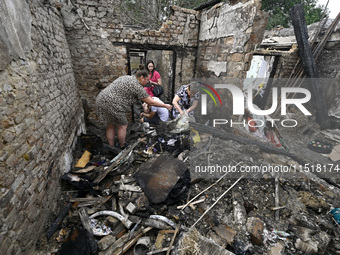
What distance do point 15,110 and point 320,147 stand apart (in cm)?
653

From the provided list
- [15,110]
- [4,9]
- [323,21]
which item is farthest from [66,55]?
[323,21]

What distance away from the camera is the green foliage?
12.4 metres

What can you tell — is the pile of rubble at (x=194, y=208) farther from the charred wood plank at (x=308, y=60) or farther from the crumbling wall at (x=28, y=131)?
the charred wood plank at (x=308, y=60)

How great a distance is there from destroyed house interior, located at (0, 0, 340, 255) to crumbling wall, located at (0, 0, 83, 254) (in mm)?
17

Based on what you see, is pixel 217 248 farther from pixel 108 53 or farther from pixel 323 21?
pixel 323 21

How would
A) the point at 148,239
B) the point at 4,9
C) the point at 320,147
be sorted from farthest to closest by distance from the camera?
the point at 320,147
the point at 148,239
the point at 4,9

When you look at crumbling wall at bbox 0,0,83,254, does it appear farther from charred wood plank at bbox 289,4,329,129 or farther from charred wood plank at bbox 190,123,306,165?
charred wood plank at bbox 289,4,329,129

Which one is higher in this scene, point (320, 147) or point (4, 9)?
point (4, 9)

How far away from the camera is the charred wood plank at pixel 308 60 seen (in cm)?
535

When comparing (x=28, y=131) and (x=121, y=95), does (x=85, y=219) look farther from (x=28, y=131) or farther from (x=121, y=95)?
(x=121, y=95)

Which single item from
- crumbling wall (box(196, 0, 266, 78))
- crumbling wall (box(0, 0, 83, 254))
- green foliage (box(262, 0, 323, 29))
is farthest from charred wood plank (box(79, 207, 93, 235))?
green foliage (box(262, 0, 323, 29))

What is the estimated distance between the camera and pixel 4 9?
1.53 m

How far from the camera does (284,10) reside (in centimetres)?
1331

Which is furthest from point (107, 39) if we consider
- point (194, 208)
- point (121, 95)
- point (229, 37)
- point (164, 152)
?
point (194, 208)
